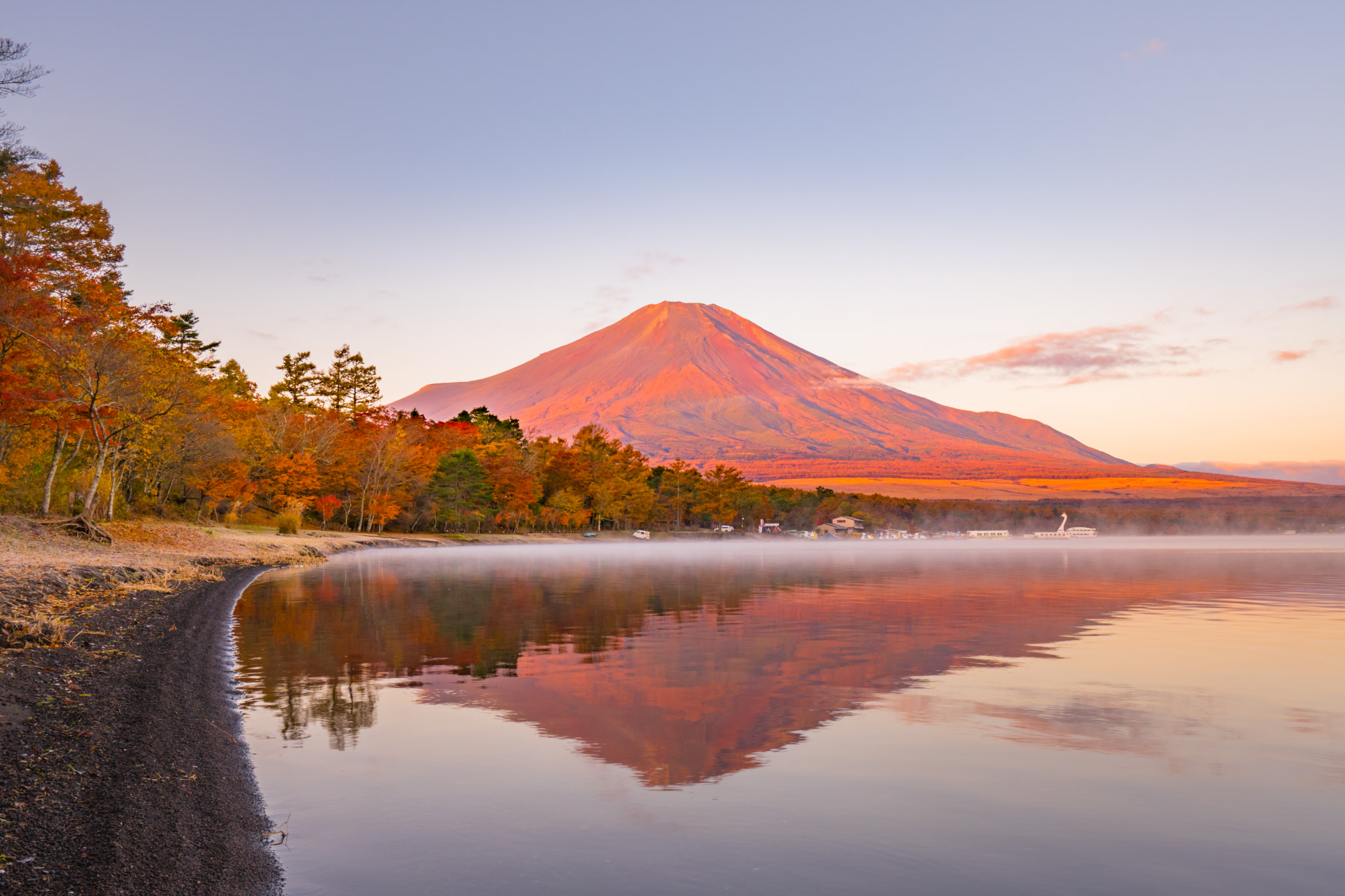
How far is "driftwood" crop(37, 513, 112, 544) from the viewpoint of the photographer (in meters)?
33.8

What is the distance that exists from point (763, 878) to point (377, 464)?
285 feet

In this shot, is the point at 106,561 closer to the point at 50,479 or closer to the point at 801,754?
the point at 50,479

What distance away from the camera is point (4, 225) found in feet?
121

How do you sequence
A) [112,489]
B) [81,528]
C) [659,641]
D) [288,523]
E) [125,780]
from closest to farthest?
[125,780]
[659,641]
[81,528]
[112,489]
[288,523]

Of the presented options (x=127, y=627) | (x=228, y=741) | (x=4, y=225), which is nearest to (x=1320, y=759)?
(x=228, y=741)

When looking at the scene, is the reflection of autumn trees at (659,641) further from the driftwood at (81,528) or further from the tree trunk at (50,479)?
the tree trunk at (50,479)

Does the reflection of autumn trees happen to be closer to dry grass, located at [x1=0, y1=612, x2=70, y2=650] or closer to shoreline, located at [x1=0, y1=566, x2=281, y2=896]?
shoreline, located at [x1=0, y1=566, x2=281, y2=896]

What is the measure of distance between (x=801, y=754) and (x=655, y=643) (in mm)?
9991

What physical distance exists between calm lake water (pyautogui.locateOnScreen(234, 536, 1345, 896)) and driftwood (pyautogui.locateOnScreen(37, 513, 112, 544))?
1517 cm

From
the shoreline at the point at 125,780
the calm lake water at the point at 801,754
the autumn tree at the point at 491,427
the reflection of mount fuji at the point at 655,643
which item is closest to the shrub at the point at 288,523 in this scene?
the reflection of mount fuji at the point at 655,643

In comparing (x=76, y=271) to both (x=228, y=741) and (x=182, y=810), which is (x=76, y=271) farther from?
(x=182, y=810)

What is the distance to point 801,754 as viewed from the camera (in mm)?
10352

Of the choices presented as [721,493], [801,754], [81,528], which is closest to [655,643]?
[801,754]

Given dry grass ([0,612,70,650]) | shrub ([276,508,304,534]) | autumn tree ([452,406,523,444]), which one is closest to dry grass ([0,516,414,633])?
dry grass ([0,612,70,650])
